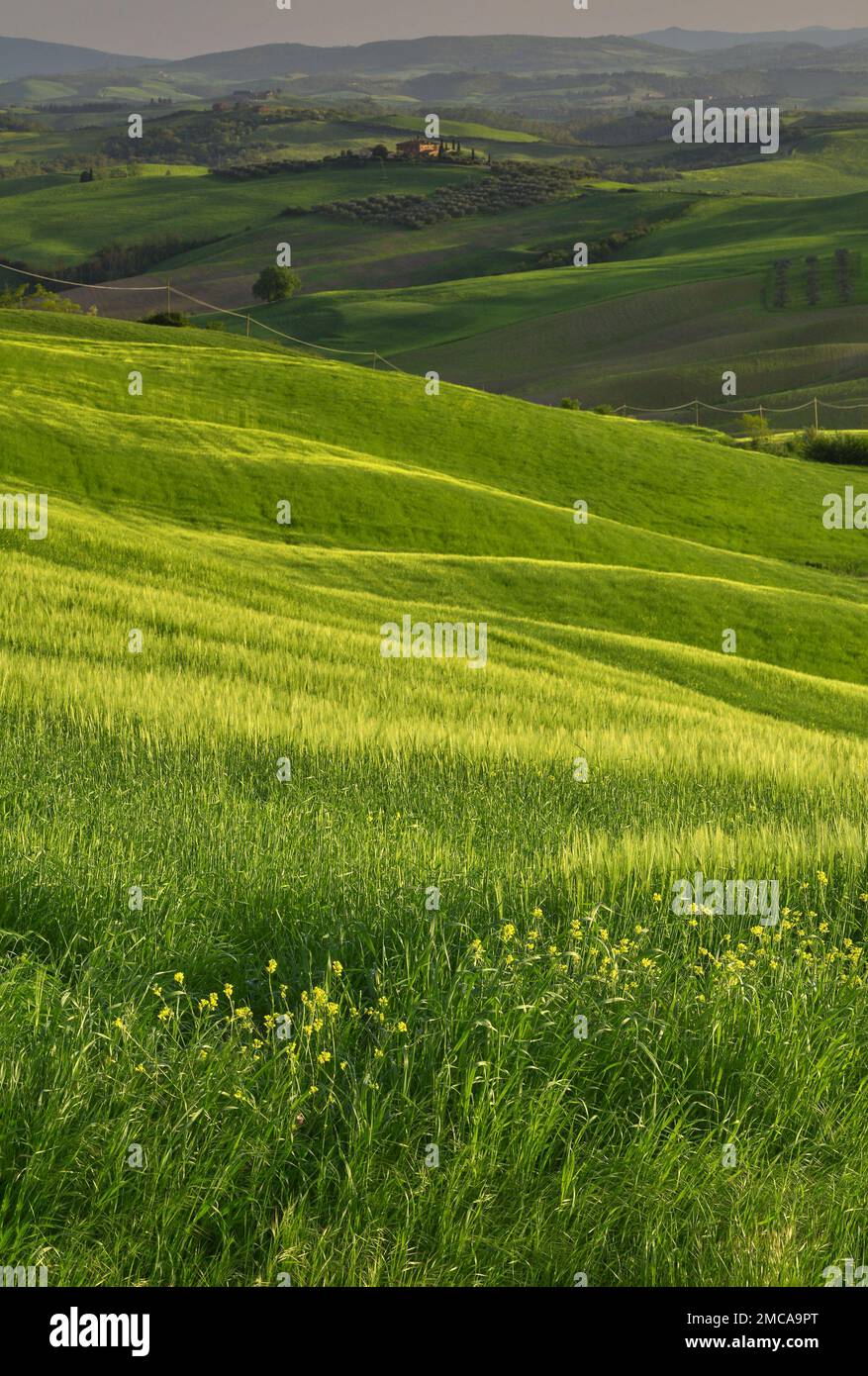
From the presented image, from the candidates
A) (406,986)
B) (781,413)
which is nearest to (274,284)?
(781,413)

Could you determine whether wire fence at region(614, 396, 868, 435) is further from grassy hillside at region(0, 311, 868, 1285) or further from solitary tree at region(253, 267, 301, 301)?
grassy hillside at region(0, 311, 868, 1285)

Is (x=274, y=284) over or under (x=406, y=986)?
over

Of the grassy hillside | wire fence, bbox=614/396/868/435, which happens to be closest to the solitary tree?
wire fence, bbox=614/396/868/435

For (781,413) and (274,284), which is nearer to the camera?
(781,413)

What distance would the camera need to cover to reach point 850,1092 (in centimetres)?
527

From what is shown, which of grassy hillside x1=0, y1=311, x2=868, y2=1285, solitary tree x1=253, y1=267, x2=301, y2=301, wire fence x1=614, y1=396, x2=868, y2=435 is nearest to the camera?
grassy hillside x1=0, y1=311, x2=868, y2=1285

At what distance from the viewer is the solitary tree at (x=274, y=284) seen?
6270 inches

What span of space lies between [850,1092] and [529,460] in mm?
54694

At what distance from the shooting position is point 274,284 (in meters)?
160

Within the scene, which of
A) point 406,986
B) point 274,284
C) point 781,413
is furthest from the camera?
point 274,284

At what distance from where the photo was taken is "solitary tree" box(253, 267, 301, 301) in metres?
159

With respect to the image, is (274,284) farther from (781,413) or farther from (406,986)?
(406,986)

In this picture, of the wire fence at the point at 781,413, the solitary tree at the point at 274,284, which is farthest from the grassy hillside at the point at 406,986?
the solitary tree at the point at 274,284
